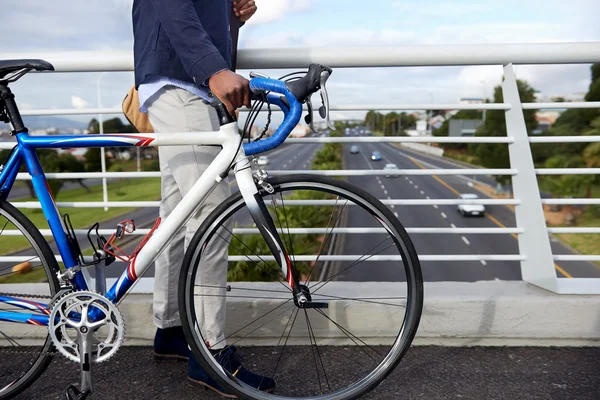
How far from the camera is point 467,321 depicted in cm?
264

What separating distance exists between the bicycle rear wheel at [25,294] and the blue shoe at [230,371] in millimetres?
561

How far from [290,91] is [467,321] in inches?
57.4

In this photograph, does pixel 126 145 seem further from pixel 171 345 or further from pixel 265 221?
pixel 171 345

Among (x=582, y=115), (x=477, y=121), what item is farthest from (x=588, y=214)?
(x=477, y=121)

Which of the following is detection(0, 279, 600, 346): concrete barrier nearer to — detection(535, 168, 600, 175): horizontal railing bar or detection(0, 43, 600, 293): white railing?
detection(0, 43, 600, 293): white railing

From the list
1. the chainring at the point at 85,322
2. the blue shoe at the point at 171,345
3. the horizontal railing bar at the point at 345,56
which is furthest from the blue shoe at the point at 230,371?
the horizontal railing bar at the point at 345,56

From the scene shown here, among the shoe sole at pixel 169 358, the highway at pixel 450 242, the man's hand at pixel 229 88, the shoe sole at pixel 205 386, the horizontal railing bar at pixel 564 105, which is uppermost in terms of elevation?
the man's hand at pixel 229 88

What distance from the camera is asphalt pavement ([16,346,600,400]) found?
221 cm

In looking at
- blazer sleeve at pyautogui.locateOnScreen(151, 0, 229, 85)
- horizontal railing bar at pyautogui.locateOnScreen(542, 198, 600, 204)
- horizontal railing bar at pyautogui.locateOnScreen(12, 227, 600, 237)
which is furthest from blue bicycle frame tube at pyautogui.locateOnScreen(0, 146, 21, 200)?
horizontal railing bar at pyautogui.locateOnScreen(542, 198, 600, 204)

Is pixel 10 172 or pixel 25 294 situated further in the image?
pixel 25 294

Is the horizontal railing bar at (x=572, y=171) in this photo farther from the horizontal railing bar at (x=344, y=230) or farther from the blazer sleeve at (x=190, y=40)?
the blazer sleeve at (x=190, y=40)

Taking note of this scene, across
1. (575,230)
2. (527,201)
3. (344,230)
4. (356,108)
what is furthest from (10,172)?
(575,230)

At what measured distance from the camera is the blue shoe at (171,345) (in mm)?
2453

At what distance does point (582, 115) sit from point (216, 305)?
7136 centimetres
